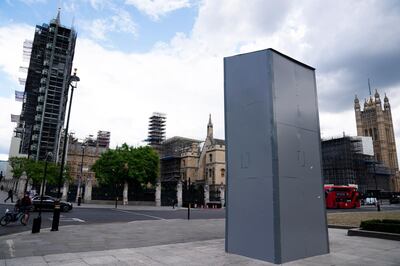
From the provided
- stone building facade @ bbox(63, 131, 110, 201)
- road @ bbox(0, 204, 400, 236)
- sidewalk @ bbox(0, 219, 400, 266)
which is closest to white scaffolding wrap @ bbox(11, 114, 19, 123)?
stone building facade @ bbox(63, 131, 110, 201)

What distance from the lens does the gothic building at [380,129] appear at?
4114 inches

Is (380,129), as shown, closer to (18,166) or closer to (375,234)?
(375,234)

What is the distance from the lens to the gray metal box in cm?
831

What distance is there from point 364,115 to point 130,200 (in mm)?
100727

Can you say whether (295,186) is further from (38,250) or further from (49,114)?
(49,114)

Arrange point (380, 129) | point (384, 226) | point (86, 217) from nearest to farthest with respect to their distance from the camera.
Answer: point (384, 226) → point (86, 217) → point (380, 129)

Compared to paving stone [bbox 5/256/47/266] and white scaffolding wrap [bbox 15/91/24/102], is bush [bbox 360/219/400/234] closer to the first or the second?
paving stone [bbox 5/256/47/266]

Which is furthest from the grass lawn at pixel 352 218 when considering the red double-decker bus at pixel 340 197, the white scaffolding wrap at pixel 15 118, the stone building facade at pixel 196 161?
the white scaffolding wrap at pixel 15 118

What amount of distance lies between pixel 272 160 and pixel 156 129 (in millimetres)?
103805

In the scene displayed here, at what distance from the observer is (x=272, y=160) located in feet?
27.5

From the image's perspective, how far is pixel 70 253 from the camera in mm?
8844

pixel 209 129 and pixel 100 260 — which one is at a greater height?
pixel 209 129

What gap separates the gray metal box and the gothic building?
359 ft

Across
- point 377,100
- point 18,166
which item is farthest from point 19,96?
point 377,100
